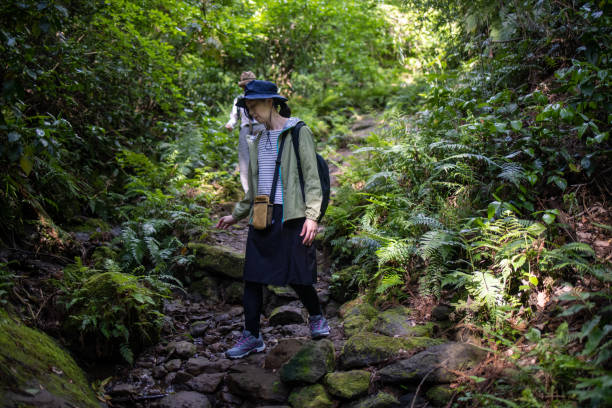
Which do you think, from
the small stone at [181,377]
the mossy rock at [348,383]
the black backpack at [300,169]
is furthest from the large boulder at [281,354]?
the black backpack at [300,169]

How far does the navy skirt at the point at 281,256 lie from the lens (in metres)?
3.60

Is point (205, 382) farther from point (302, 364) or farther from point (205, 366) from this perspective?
point (302, 364)

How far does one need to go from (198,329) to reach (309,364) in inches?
69.9

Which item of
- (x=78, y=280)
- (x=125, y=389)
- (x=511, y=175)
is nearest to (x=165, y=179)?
(x=78, y=280)

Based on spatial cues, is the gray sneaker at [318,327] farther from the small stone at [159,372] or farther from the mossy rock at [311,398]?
the small stone at [159,372]

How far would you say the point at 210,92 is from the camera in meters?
13.5

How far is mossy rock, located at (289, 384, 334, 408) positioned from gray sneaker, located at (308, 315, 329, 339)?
2.79 feet

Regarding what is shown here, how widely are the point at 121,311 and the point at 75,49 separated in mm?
4349

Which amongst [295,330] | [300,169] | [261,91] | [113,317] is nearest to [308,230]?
[300,169]

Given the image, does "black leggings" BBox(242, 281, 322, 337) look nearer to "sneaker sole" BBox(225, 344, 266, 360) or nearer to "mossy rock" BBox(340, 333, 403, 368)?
"sneaker sole" BBox(225, 344, 266, 360)

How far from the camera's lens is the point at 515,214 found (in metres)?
4.08

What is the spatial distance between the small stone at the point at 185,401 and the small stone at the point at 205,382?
0.12 meters

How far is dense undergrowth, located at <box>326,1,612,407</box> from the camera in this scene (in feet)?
8.32

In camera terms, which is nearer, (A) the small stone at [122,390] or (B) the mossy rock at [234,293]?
(A) the small stone at [122,390]
